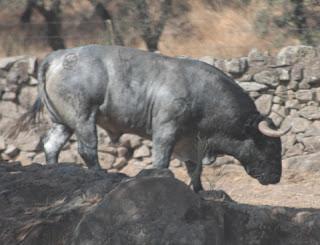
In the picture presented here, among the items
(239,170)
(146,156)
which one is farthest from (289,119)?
(146,156)

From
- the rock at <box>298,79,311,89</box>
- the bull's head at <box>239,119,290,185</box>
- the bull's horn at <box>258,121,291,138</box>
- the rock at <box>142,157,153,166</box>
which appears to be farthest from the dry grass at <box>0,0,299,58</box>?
the bull's horn at <box>258,121,291,138</box>

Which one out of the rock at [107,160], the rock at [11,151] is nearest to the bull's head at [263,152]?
the rock at [107,160]

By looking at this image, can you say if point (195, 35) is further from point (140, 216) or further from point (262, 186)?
point (140, 216)

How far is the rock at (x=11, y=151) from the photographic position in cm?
1487

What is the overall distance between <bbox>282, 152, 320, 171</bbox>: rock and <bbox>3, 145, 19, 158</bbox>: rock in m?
4.20

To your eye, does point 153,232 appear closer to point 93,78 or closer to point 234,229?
point 234,229

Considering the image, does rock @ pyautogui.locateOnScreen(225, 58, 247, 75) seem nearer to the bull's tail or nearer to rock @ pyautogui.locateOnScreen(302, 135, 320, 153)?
rock @ pyautogui.locateOnScreen(302, 135, 320, 153)

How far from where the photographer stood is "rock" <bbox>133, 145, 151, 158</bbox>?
14.7 metres

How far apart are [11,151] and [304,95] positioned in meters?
4.67

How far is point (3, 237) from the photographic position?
21.7ft

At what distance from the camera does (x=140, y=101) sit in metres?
10.2

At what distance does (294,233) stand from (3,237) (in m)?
2.02

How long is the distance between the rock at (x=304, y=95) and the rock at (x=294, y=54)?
480 millimetres

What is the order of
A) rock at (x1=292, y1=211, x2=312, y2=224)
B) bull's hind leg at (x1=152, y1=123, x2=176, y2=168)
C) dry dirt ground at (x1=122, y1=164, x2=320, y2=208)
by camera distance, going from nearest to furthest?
rock at (x1=292, y1=211, x2=312, y2=224) → bull's hind leg at (x1=152, y1=123, x2=176, y2=168) → dry dirt ground at (x1=122, y1=164, x2=320, y2=208)
